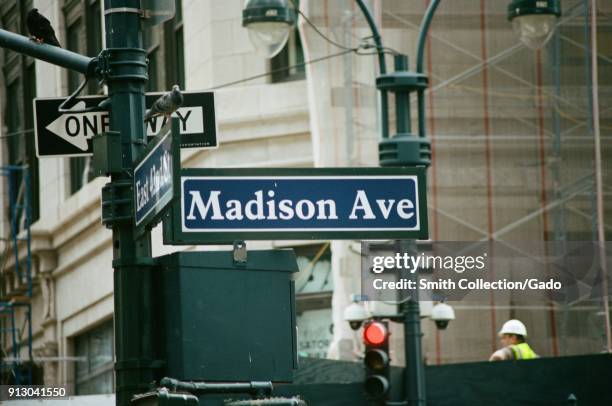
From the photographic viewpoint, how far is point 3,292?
105ft

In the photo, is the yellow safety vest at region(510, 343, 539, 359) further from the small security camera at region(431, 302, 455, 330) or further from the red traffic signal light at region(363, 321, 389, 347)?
the small security camera at region(431, 302, 455, 330)

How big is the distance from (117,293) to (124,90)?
1103 millimetres

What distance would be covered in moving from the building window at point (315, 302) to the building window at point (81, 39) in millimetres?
7315

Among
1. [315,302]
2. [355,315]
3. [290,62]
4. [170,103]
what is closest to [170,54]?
[290,62]

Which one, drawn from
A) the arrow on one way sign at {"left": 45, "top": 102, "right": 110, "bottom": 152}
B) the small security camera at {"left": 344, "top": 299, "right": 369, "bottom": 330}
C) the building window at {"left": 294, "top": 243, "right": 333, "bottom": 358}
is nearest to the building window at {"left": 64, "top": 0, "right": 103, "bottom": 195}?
the building window at {"left": 294, "top": 243, "right": 333, "bottom": 358}

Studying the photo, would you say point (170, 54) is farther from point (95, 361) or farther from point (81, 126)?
point (81, 126)

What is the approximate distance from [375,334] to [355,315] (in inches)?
128

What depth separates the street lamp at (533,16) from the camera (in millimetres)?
15141

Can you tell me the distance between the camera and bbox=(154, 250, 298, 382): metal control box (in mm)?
6910

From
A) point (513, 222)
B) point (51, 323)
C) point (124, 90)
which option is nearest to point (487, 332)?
point (513, 222)

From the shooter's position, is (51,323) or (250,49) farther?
(51,323)

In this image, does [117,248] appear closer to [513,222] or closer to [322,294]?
[513,222]

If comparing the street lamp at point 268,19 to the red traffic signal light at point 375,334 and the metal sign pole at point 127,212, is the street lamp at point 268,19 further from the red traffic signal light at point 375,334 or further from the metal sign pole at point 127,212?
the metal sign pole at point 127,212

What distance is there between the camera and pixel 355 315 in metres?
18.5
